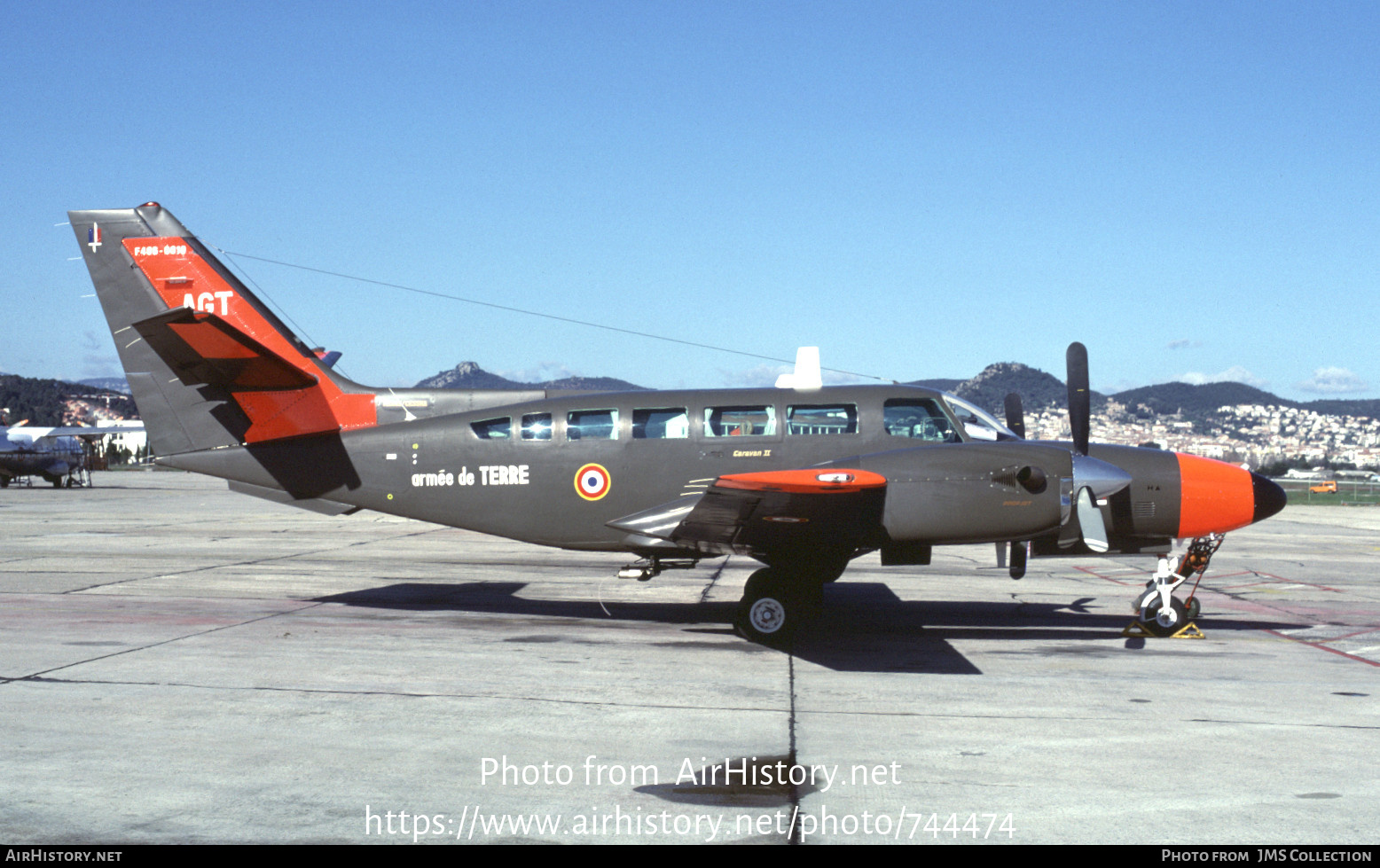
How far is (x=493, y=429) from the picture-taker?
1271cm

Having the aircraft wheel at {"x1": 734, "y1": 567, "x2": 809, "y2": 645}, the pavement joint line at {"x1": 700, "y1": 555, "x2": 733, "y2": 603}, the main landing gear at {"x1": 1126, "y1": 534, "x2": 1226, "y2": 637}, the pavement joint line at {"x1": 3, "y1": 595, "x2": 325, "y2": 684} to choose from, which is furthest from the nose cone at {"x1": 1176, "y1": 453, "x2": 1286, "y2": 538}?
the pavement joint line at {"x1": 3, "y1": 595, "x2": 325, "y2": 684}

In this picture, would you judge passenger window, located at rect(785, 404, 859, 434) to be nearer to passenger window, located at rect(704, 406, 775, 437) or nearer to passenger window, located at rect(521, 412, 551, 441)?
passenger window, located at rect(704, 406, 775, 437)

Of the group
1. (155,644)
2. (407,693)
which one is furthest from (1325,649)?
(155,644)

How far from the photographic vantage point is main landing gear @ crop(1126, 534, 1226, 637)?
11.9m

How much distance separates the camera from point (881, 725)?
7672mm

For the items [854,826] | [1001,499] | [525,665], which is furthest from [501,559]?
[854,826]

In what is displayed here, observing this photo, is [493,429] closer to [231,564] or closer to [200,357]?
[200,357]

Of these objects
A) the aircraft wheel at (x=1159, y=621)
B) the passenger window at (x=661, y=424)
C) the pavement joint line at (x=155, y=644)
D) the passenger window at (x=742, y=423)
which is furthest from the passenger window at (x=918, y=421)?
the pavement joint line at (x=155, y=644)

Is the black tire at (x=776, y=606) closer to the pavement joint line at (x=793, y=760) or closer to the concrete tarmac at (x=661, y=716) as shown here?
the concrete tarmac at (x=661, y=716)

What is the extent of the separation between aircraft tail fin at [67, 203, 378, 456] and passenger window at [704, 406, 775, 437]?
15.4 ft

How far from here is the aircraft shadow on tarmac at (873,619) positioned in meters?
10.6

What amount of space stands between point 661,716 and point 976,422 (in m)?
6.14

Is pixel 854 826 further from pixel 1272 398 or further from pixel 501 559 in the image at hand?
pixel 1272 398

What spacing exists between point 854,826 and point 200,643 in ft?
25.9
